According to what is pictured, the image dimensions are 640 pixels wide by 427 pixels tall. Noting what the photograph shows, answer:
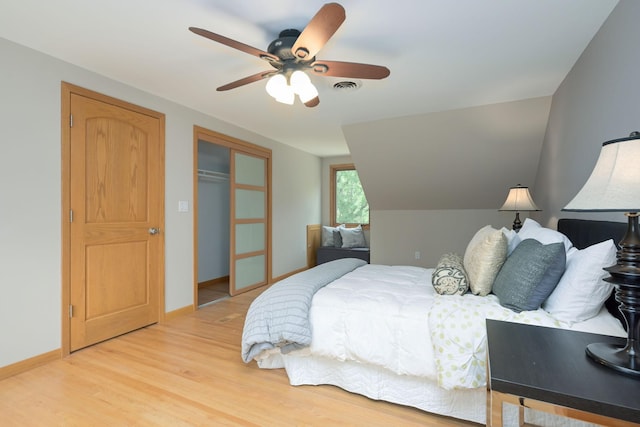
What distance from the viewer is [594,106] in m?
2.06

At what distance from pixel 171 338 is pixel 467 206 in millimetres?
4429

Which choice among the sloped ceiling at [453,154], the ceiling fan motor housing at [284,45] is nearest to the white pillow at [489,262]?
the ceiling fan motor housing at [284,45]

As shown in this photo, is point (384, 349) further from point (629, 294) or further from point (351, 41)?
point (351, 41)

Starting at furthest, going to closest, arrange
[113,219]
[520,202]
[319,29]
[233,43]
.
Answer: [520,202], [113,219], [233,43], [319,29]

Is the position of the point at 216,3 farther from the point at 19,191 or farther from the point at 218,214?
the point at 218,214

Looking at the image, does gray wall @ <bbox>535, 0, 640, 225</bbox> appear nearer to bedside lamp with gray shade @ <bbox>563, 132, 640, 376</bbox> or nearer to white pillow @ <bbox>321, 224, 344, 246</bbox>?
bedside lamp with gray shade @ <bbox>563, 132, 640, 376</bbox>

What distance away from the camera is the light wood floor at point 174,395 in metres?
1.70

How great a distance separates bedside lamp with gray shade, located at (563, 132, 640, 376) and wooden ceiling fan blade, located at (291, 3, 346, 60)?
115cm

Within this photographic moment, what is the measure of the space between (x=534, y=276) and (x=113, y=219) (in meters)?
3.13

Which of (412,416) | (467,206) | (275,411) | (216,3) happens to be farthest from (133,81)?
(467,206)

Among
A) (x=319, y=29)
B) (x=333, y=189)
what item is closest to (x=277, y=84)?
(x=319, y=29)

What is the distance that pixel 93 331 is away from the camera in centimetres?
263

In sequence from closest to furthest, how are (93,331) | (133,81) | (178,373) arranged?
(178,373), (93,331), (133,81)

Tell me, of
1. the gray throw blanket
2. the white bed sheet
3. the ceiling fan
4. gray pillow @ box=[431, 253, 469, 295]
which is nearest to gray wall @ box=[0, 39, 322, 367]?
the ceiling fan
